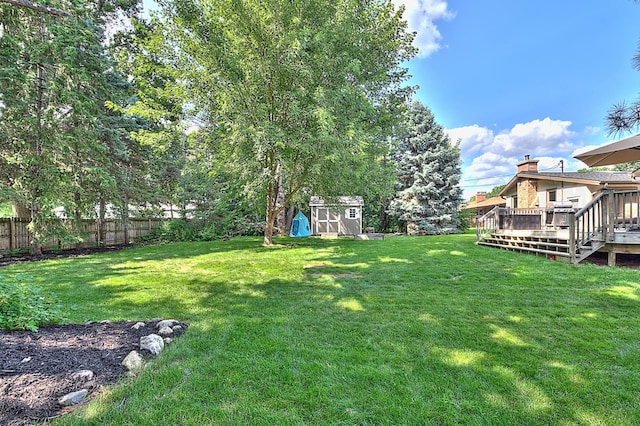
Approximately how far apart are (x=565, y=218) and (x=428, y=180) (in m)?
9.61

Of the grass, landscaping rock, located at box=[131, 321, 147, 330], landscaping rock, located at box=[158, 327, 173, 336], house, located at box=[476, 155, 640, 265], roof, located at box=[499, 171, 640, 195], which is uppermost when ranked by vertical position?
roof, located at box=[499, 171, 640, 195]

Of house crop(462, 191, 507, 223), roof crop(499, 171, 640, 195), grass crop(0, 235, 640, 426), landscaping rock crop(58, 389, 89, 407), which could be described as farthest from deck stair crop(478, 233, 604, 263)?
house crop(462, 191, 507, 223)

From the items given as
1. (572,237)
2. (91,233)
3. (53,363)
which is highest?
(572,237)

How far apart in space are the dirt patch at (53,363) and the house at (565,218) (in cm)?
693

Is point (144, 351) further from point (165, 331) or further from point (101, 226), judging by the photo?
point (101, 226)

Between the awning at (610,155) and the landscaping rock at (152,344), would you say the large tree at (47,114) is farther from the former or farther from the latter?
the awning at (610,155)

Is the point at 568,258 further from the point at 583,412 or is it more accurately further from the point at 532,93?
the point at 532,93

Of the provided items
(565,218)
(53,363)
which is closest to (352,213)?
(565,218)

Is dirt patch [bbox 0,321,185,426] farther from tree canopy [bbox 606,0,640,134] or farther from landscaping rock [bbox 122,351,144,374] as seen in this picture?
tree canopy [bbox 606,0,640,134]

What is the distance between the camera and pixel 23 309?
2951 millimetres

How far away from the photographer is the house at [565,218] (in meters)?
6.06

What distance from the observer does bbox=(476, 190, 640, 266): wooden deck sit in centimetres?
598

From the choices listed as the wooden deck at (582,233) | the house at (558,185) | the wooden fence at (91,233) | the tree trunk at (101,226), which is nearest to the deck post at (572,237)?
the wooden deck at (582,233)

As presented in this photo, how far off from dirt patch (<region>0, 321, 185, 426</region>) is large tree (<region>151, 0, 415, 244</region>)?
232 inches
